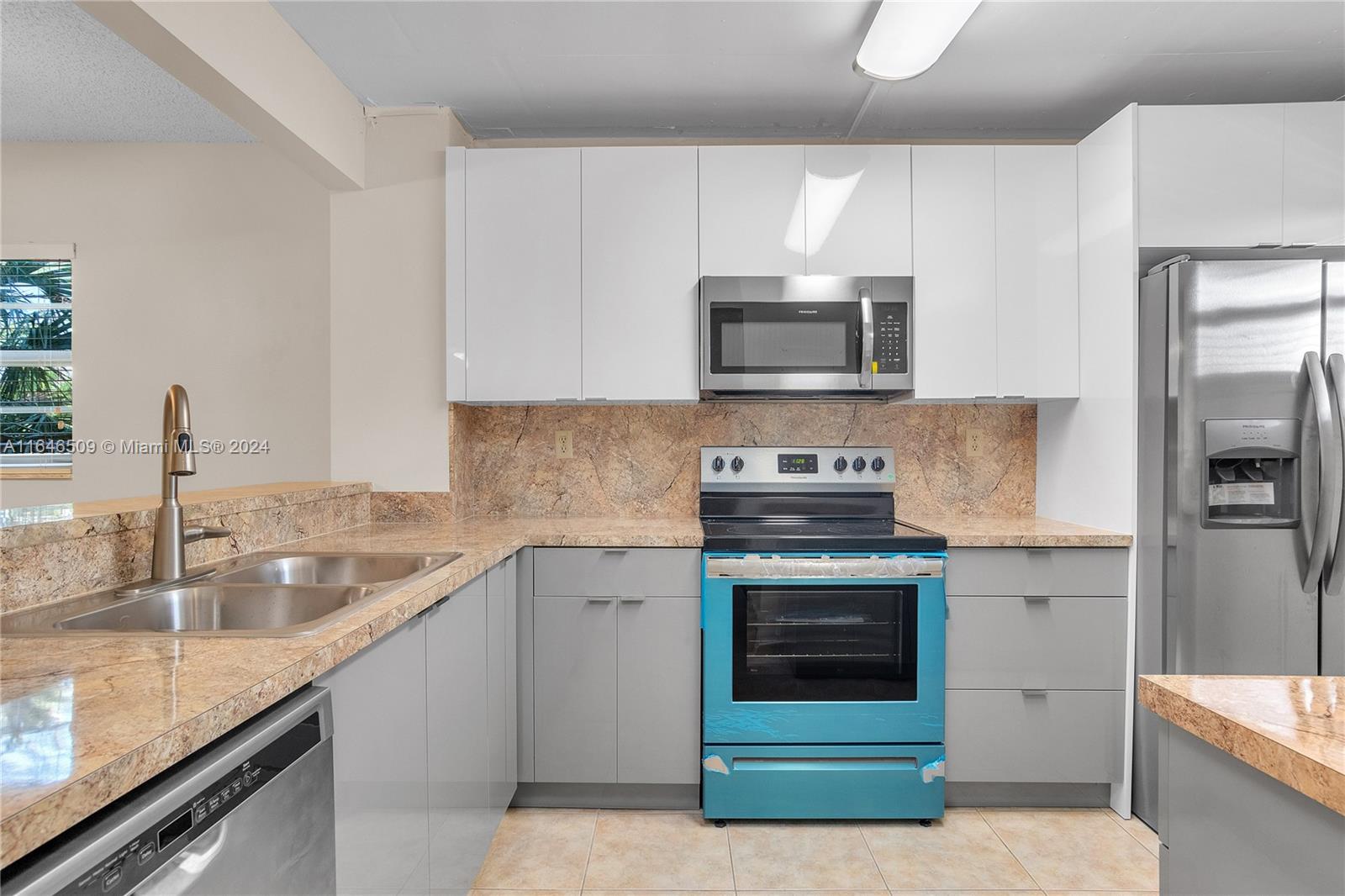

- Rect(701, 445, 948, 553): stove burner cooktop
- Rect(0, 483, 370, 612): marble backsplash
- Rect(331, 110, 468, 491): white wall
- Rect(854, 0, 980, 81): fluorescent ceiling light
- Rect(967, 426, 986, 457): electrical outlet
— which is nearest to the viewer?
Rect(0, 483, 370, 612): marble backsplash

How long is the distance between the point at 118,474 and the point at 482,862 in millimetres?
3028

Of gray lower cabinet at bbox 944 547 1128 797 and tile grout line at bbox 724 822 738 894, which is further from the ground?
gray lower cabinet at bbox 944 547 1128 797

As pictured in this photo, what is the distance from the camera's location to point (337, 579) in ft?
6.41

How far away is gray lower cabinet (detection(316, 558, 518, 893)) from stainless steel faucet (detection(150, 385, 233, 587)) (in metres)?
0.53

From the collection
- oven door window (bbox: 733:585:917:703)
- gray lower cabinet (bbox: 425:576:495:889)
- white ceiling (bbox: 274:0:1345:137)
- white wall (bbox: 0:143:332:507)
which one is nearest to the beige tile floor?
gray lower cabinet (bbox: 425:576:495:889)

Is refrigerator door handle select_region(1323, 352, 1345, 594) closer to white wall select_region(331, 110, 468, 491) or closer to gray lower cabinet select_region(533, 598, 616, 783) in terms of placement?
gray lower cabinet select_region(533, 598, 616, 783)

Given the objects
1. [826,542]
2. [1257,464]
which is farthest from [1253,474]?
[826,542]

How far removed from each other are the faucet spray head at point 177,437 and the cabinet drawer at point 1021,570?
216 cm

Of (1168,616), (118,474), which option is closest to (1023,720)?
(1168,616)

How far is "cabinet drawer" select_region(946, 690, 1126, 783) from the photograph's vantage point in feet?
7.91

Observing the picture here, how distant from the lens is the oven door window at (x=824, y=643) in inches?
93.5

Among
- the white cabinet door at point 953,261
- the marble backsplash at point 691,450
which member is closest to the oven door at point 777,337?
the white cabinet door at point 953,261

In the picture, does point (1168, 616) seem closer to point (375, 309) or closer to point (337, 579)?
point (337, 579)

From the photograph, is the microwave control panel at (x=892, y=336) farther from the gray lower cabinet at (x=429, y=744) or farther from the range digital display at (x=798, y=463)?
the gray lower cabinet at (x=429, y=744)
